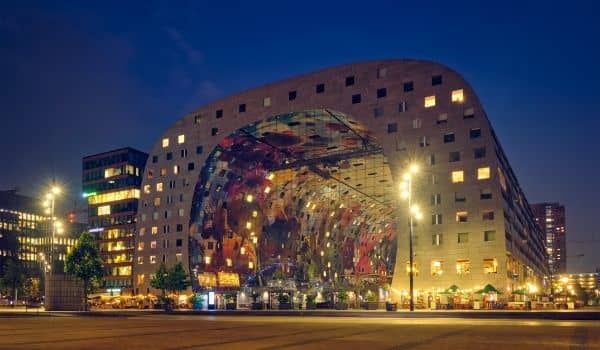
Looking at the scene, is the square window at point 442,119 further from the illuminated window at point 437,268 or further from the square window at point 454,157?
the illuminated window at point 437,268

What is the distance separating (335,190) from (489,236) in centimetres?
4434

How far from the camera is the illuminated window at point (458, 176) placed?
7925 centimetres

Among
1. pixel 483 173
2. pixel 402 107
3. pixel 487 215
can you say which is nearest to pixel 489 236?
pixel 487 215

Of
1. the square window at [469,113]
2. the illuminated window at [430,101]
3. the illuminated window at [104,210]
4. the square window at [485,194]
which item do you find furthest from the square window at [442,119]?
the illuminated window at [104,210]

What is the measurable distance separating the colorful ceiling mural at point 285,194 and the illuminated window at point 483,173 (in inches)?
713

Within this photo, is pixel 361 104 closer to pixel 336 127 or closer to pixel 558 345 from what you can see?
pixel 336 127

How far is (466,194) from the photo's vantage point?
78688 mm

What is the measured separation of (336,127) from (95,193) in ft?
315

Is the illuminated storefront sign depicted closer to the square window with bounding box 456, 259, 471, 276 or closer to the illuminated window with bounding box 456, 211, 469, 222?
the square window with bounding box 456, 259, 471, 276

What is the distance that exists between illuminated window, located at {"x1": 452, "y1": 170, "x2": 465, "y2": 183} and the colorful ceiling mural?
15232 mm

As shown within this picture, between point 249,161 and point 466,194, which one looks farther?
point 249,161

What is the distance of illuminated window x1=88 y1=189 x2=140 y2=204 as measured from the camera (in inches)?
6225

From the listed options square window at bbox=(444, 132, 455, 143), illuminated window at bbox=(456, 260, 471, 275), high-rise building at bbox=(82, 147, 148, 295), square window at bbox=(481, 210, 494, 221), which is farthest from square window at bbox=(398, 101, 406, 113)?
high-rise building at bbox=(82, 147, 148, 295)

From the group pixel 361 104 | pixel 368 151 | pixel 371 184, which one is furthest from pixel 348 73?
pixel 371 184
